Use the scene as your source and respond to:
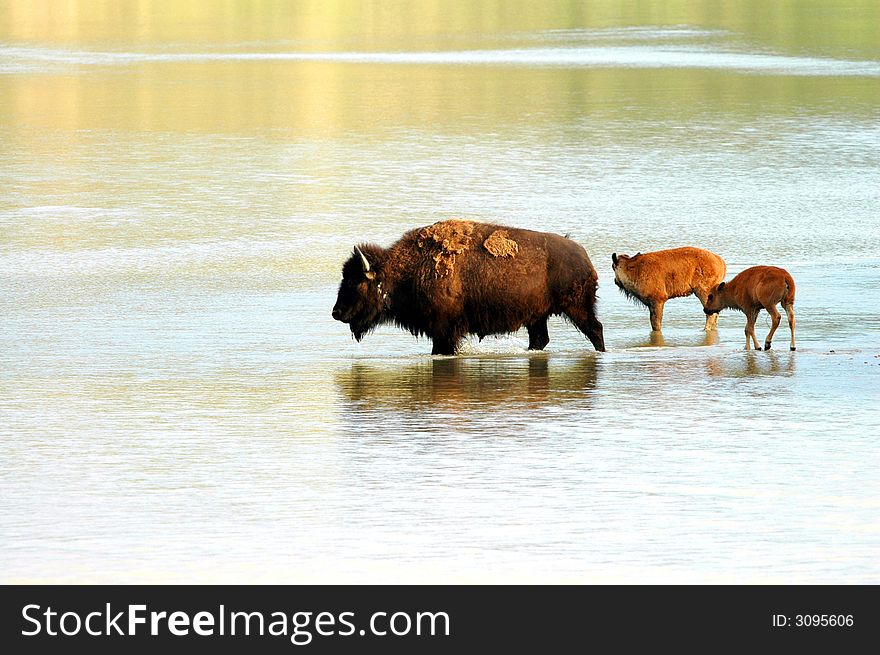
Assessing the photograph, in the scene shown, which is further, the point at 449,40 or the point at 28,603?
the point at 449,40

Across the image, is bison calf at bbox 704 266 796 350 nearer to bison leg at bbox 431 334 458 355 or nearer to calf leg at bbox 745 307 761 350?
calf leg at bbox 745 307 761 350

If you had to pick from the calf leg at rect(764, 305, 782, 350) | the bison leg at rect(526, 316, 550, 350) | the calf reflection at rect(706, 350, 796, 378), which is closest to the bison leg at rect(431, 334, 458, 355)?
the bison leg at rect(526, 316, 550, 350)

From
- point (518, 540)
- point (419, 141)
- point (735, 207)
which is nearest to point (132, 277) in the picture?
point (735, 207)

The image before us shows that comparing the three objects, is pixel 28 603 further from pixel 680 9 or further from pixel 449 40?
pixel 680 9

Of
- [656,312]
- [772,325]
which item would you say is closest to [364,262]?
[656,312]

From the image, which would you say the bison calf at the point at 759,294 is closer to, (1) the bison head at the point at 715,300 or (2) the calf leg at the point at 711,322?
(1) the bison head at the point at 715,300

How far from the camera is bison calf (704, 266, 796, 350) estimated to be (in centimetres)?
1438

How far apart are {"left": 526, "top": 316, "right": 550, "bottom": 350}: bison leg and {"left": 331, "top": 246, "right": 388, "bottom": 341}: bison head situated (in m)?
1.21

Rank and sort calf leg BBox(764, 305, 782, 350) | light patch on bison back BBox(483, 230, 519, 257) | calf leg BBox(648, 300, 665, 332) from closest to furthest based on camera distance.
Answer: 1. calf leg BBox(764, 305, 782, 350)
2. light patch on bison back BBox(483, 230, 519, 257)
3. calf leg BBox(648, 300, 665, 332)

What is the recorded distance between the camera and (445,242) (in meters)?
14.5

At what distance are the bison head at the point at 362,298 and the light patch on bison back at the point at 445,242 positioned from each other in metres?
0.45

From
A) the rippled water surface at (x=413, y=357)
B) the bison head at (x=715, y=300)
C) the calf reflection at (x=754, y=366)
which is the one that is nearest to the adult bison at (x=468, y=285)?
the rippled water surface at (x=413, y=357)

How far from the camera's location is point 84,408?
11555 mm

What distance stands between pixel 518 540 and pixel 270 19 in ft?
226
